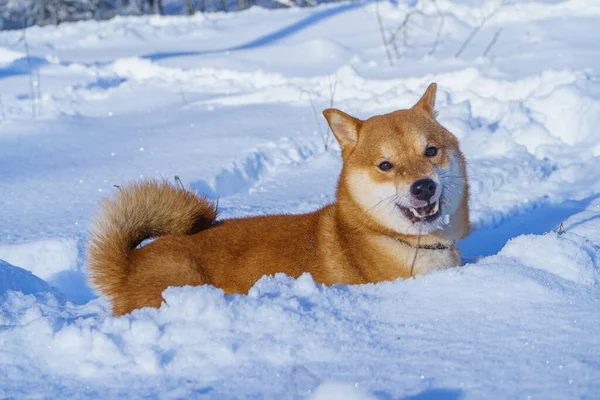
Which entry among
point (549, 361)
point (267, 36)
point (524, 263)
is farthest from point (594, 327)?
point (267, 36)

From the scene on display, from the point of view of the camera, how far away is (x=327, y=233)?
3.32 m

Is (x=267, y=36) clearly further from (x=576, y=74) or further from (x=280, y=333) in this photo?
(x=280, y=333)

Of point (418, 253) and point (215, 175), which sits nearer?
point (418, 253)

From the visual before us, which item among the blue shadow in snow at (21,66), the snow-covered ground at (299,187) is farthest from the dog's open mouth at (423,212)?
the blue shadow in snow at (21,66)

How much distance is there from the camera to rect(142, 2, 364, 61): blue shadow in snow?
1015 centimetres

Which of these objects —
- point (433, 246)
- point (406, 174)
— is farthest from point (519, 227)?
point (406, 174)

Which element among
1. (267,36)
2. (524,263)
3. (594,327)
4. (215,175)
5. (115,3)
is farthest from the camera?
(115,3)

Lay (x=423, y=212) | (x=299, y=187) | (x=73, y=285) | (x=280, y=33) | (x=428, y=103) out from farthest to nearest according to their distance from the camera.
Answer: (x=280, y=33) → (x=299, y=187) → (x=73, y=285) → (x=428, y=103) → (x=423, y=212)

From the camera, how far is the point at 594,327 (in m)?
2.06

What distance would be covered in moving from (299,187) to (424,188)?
1.98 m

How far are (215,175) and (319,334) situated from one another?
3119 mm

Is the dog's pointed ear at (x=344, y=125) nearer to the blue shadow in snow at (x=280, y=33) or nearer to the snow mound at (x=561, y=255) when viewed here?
the snow mound at (x=561, y=255)

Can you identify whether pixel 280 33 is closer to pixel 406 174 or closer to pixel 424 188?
pixel 406 174

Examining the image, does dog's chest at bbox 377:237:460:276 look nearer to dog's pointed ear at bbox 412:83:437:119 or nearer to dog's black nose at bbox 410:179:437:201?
dog's black nose at bbox 410:179:437:201
